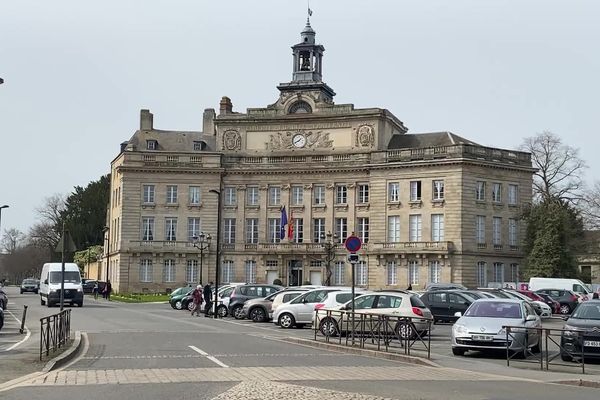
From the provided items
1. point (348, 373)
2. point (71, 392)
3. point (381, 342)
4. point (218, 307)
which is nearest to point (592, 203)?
point (218, 307)

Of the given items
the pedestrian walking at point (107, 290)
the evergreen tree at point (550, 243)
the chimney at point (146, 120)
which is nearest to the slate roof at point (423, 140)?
the evergreen tree at point (550, 243)

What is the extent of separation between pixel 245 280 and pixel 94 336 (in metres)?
51.6

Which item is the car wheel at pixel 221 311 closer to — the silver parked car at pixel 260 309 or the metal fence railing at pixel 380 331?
the silver parked car at pixel 260 309

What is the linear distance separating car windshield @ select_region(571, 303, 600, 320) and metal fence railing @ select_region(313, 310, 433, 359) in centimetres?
375

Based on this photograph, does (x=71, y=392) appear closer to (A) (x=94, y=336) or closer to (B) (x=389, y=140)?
(A) (x=94, y=336)

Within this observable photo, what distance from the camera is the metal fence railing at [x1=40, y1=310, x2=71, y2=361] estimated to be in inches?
713

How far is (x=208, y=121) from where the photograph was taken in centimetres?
8619

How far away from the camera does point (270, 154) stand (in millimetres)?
77500

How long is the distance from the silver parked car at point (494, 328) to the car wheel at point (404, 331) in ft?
3.91

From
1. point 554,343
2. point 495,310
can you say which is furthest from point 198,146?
point 554,343

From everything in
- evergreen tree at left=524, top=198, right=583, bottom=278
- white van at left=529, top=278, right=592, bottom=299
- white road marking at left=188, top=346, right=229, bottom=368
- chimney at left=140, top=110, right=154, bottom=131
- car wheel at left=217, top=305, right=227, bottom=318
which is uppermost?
chimney at left=140, top=110, right=154, bottom=131

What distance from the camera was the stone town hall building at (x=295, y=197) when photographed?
7150 cm

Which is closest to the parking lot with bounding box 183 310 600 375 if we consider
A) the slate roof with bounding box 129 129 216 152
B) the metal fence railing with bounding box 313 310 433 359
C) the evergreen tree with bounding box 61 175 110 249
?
the metal fence railing with bounding box 313 310 433 359

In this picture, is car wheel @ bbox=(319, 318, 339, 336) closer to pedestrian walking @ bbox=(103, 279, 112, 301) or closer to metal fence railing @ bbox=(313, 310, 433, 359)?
metal fence railing @ bbox=(313, 310, 433, 359)
